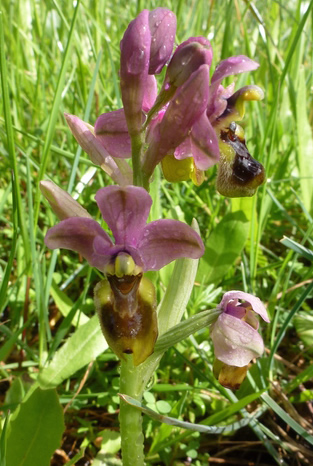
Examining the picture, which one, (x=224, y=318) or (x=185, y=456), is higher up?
(x=224, y=318)

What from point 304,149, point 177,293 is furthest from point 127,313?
point 304,149

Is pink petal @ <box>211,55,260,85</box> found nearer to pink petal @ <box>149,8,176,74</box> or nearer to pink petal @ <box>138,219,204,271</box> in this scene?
pink petal @ <box>149,8,176,74</box>

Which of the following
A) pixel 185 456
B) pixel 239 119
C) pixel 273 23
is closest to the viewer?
pixel 239 119

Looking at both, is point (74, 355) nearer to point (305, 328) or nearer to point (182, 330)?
point (182, 330)

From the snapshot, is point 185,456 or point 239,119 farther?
point 185,456

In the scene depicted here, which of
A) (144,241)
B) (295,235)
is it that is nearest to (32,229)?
(144,241)

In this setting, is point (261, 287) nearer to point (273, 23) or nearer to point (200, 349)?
point (200, 349)

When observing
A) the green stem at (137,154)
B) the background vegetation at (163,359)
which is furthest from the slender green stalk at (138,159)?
the background vegetation at (163,359)
